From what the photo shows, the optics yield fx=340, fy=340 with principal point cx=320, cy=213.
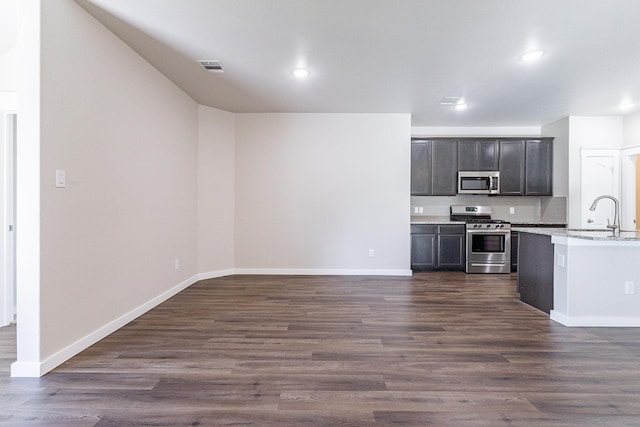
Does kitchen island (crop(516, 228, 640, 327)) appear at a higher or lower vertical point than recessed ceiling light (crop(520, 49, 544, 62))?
lower

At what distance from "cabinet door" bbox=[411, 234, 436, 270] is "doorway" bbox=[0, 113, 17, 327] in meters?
5.30

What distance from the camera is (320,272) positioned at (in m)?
5.70

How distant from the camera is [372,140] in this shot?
5.66m

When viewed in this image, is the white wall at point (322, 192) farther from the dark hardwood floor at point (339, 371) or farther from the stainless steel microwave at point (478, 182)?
the dark hardwood floor at point (339, 371)

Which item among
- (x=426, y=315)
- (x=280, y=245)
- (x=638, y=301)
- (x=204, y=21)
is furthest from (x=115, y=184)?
(x=638, y=301)

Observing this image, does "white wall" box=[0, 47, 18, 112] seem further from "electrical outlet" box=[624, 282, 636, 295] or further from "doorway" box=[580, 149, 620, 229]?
"doorway" box=[580, 149, 620, 229]

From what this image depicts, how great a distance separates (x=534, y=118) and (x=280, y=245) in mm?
4905

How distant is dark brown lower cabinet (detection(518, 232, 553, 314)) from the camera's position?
362 cm

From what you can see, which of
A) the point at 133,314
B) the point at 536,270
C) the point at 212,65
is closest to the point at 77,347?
the point at 133,314

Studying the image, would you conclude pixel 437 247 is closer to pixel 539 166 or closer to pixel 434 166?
pixel 434 166

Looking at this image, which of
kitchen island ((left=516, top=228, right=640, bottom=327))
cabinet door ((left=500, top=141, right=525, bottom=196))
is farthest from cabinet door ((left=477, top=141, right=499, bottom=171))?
kitchen island ((left=516, top=228, right=640, bottom=327))

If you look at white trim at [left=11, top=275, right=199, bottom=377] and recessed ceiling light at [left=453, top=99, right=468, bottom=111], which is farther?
recessed ceiling light at [left=453, top=99, right=468, bottom=111]

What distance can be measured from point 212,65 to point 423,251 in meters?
4.37

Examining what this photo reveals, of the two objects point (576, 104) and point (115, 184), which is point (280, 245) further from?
point (576, 104)
